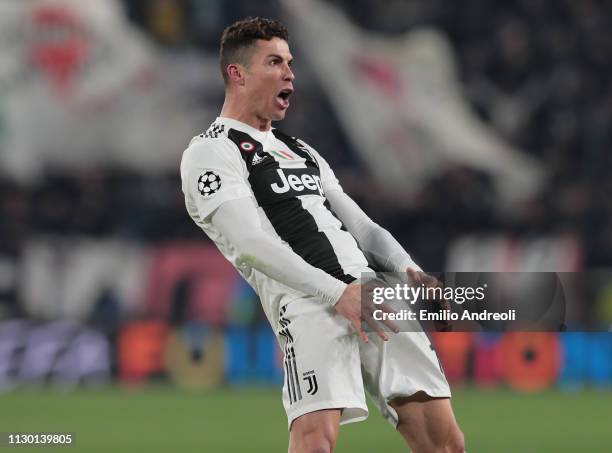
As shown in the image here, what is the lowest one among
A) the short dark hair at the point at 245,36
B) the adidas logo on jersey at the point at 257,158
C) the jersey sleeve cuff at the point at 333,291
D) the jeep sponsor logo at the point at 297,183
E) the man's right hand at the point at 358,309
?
the man's right hand at the point at 358,309

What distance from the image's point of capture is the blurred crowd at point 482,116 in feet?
46.3

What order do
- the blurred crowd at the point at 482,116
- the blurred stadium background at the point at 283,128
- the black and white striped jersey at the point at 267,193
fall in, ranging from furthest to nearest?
the blurred crowd at the point at 482,116
the blurred stadium background at the point at 283,128
the black and white striped jersey at the point at 267,193

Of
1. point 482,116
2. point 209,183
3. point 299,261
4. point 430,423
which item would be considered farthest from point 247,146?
point 482,116

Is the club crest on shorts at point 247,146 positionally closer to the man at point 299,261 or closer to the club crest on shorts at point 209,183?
the man at point 299,261

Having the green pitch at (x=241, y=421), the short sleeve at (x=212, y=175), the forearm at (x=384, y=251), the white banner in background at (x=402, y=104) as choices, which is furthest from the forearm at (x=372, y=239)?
the white banner in background at (x=402, y=104)

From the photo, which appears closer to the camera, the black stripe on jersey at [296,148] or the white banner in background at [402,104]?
the black stripe on jersey at [296,148]

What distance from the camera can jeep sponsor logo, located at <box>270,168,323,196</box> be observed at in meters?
4.88

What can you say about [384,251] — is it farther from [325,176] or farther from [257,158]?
[257,158]

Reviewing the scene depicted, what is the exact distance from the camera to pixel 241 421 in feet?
33.3

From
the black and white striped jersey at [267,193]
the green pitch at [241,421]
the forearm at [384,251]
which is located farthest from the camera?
the green pitch at [241,421]

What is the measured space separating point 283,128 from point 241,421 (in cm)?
575

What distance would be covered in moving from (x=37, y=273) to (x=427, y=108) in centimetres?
531

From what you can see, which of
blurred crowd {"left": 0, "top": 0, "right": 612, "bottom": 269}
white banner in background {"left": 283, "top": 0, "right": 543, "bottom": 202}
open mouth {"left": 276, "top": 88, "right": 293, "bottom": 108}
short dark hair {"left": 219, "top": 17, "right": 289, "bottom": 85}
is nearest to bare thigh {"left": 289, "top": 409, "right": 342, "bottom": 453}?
open mouth {"left": 276, "top": 88, "right": 293, "bottom": 108}

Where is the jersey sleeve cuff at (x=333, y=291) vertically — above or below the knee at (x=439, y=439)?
above
